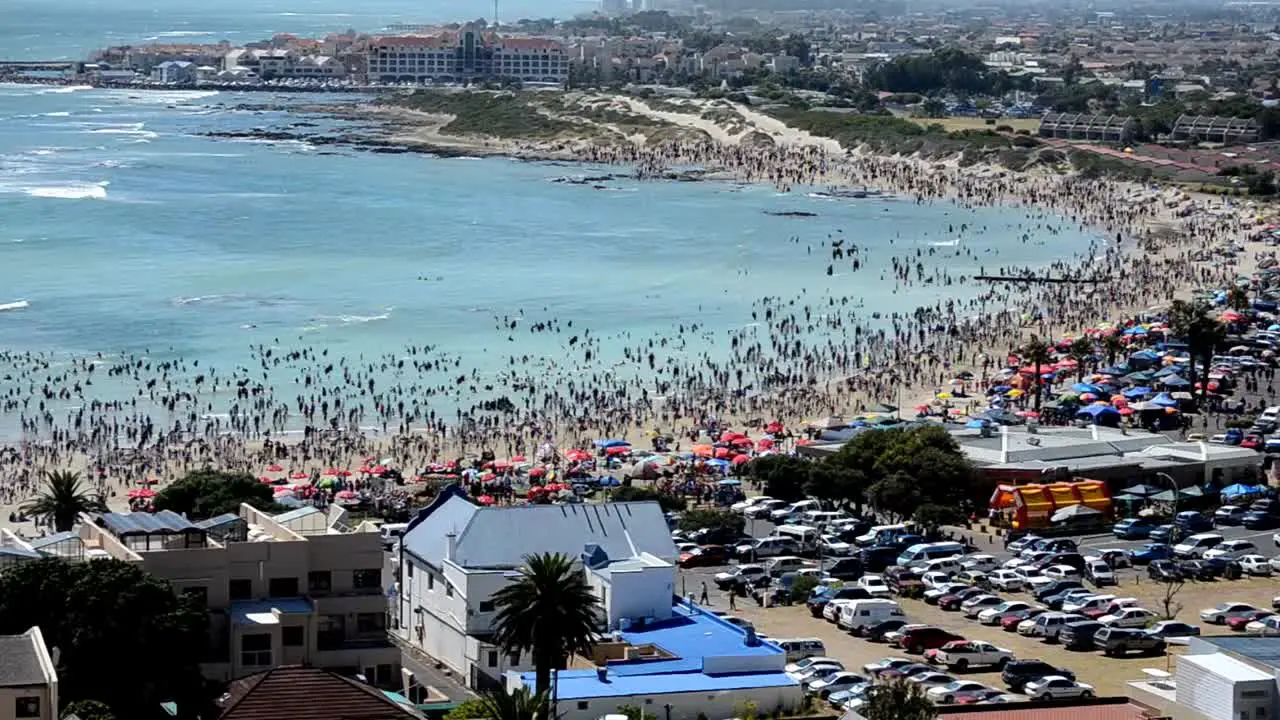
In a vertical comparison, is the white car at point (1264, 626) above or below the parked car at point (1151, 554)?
above

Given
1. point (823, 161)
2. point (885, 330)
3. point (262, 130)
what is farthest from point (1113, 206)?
point (262, 130)

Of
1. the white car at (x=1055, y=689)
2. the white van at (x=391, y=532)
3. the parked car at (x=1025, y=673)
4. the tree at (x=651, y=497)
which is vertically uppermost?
the white car at (x=1055, y=689)

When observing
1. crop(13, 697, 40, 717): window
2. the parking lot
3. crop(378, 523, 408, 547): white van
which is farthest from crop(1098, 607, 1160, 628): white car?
crop(13, 697, 40, 717): window

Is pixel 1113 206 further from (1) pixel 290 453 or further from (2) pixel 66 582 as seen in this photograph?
(2) pixel 66 582

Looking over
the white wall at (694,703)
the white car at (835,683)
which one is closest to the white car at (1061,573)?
the white car at (835,683)

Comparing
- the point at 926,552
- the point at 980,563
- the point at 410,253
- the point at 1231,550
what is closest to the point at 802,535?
the point at 926,552

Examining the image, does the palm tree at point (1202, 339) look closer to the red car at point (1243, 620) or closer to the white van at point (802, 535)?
the white van at point (802, 535)

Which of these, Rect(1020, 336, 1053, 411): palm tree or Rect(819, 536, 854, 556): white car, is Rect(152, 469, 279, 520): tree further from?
Rect(1020, 336, 1053, 411): palm tree
